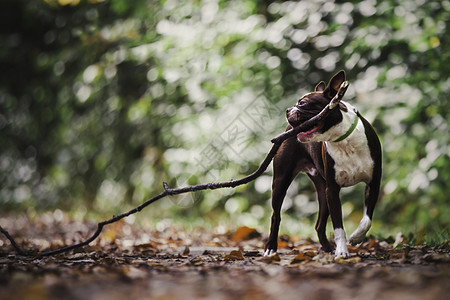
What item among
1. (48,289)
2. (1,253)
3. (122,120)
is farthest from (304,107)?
(122,120)

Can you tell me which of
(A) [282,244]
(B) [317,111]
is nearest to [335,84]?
(B) [317,111]

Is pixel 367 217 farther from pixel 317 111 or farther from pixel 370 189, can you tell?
pixel 317 111

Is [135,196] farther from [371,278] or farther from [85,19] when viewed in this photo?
[371,278]

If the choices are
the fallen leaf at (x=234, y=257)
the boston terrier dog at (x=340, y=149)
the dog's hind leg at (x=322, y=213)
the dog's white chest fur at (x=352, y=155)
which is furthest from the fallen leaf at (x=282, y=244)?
the dog's white chest fur at (x=352, y=155)

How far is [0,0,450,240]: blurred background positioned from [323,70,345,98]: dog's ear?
5.34 ft

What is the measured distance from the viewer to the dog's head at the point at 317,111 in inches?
128

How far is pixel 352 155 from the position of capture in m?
3.33

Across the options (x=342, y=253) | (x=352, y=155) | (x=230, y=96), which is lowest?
(x=342, y=253)

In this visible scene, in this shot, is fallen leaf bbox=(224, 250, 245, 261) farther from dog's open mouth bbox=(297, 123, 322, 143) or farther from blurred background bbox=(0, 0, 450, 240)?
blurred background bbox=(0, 0, 450, 240)

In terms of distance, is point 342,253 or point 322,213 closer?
point 342,253

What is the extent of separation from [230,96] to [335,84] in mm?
3916

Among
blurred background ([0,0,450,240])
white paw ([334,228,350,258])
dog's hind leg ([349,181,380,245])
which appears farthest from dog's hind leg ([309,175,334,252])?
blurred background ([0,0,450,240])

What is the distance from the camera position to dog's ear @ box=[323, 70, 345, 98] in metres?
3.30

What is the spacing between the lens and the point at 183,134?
7.65 metres
